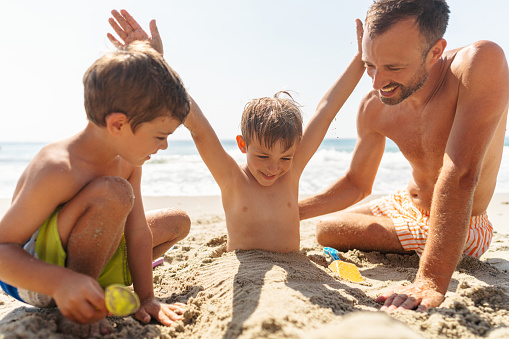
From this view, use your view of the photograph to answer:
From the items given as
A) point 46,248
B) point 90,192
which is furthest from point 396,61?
point 46,248

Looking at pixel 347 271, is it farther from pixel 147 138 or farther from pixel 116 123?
pixel 116 123

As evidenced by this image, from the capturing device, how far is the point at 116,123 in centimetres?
187

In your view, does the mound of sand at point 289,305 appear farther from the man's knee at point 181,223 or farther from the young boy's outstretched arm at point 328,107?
the young boy's outstretched arm at point 328,107

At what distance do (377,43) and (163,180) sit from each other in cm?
772

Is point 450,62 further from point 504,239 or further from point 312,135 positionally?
point 504,239

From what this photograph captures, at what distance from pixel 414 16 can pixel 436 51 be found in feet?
1.04

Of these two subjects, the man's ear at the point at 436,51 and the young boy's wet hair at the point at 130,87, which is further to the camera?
the man's ear at the point at 436,51

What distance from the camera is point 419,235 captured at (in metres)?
3.42

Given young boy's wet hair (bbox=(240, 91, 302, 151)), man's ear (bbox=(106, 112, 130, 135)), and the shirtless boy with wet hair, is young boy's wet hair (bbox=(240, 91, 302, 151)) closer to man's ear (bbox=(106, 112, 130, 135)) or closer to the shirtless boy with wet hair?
the shirtless boy with wet hair

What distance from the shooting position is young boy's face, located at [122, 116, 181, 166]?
192 cm

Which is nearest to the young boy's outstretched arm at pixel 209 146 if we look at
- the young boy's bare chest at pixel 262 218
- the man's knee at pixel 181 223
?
the young boy's bare chest at pixel 262 218

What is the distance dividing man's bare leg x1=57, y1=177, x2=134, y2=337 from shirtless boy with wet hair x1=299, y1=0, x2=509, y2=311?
1.43 m

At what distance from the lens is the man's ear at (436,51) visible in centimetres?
291

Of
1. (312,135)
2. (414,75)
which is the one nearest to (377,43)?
(414,75)
